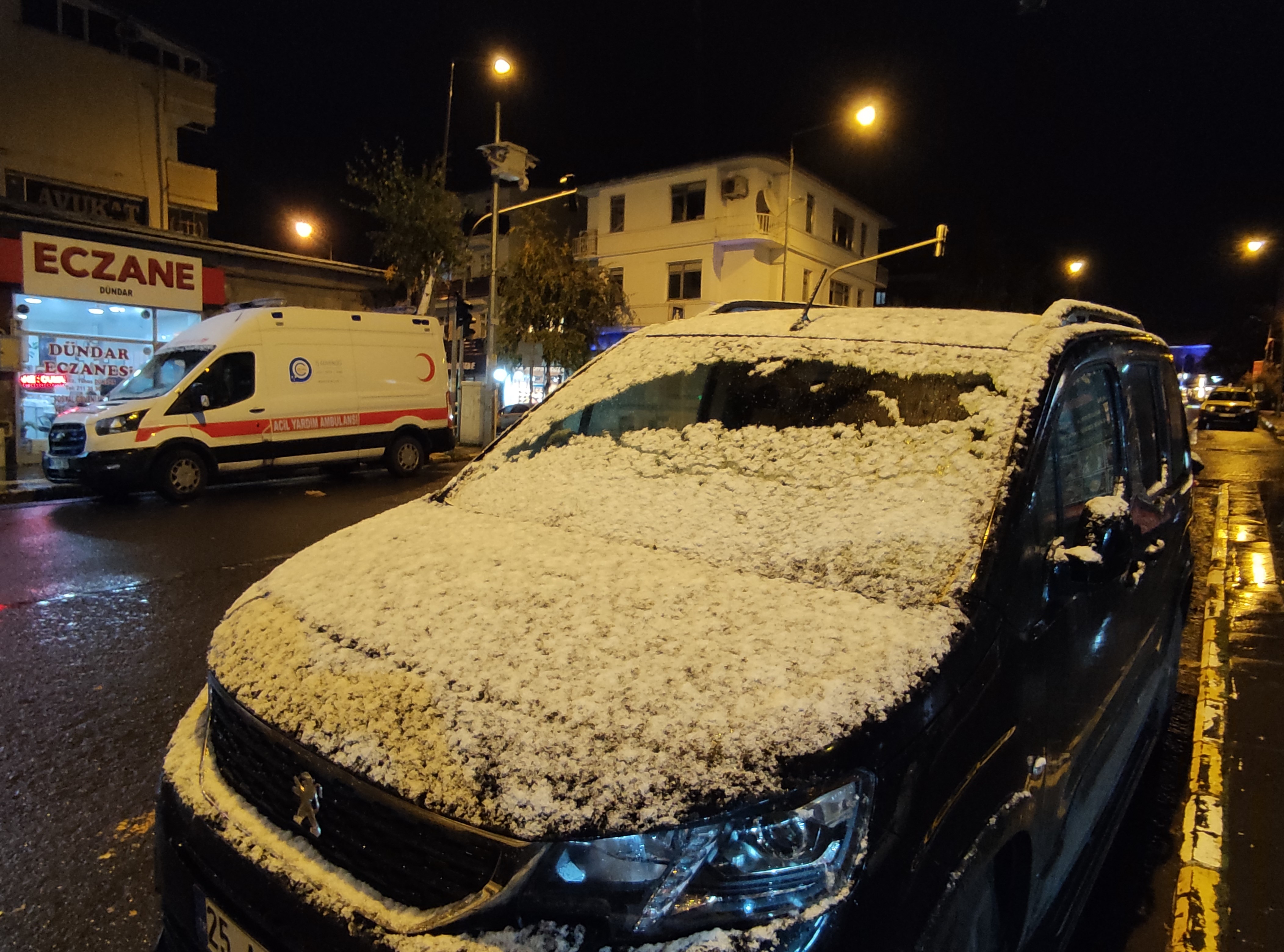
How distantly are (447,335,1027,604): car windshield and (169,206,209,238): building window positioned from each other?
2199 centimetres

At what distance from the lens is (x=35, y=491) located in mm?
10719

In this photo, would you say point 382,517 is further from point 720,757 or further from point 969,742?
point 969,742

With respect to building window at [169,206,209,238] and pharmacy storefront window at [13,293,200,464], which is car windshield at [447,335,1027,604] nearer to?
pharmacy storefront window at [13,293,200,464]

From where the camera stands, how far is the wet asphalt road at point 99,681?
8.16ft

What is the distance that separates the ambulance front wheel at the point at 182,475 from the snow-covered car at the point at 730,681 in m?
9.13

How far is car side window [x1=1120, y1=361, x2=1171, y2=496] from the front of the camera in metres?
2.90

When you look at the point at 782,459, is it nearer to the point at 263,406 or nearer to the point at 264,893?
the point at 264,893

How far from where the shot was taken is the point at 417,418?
13312 millimetres

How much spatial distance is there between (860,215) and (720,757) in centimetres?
3914

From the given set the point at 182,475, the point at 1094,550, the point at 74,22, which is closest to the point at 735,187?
the point at 74,22

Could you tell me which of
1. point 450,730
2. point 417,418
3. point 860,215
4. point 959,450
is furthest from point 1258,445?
point 450,730

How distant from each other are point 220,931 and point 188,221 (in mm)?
24139

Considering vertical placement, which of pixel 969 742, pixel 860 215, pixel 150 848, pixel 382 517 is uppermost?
pixel 860 215

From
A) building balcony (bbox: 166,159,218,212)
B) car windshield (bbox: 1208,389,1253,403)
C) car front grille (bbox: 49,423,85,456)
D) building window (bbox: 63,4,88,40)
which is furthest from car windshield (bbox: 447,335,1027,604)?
car windshield (bbox: 1208,389,1253,403)
